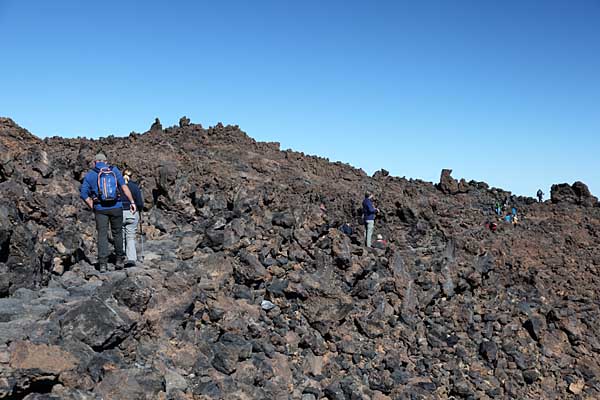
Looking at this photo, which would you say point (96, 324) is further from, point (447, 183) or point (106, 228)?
point (447, 183)

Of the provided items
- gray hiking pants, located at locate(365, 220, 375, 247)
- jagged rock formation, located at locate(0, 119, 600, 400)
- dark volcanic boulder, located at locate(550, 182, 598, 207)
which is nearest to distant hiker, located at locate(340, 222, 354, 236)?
jagged rock formation, located at locate(0, 119, 600, 400)

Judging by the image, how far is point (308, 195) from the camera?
1535 cm

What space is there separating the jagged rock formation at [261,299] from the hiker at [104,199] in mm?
456

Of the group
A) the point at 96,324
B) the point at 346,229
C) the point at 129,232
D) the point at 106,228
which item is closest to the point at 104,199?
the point at 106,228

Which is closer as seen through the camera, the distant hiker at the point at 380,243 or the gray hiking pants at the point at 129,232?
the gray hiking pants at the point at 129,232

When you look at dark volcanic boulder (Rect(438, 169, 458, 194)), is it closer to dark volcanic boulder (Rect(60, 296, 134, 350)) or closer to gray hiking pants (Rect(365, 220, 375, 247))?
gray hiking pants (Rect(365, 220, 375, 247))

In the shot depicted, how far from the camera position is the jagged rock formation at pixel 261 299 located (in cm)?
562

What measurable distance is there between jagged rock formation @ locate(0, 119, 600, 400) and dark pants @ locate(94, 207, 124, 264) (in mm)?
377

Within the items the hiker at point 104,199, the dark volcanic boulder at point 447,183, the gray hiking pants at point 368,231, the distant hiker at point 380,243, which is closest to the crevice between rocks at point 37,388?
the hiker at point 104,199

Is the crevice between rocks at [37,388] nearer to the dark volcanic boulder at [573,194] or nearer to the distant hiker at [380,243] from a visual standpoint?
the distant hiker at [380,243]

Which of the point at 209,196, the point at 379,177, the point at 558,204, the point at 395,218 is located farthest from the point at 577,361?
the point at 558,204

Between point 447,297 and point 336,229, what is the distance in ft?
11.0

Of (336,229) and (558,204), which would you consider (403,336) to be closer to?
(336,229)

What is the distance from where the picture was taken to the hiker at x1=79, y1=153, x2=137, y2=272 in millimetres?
7543
